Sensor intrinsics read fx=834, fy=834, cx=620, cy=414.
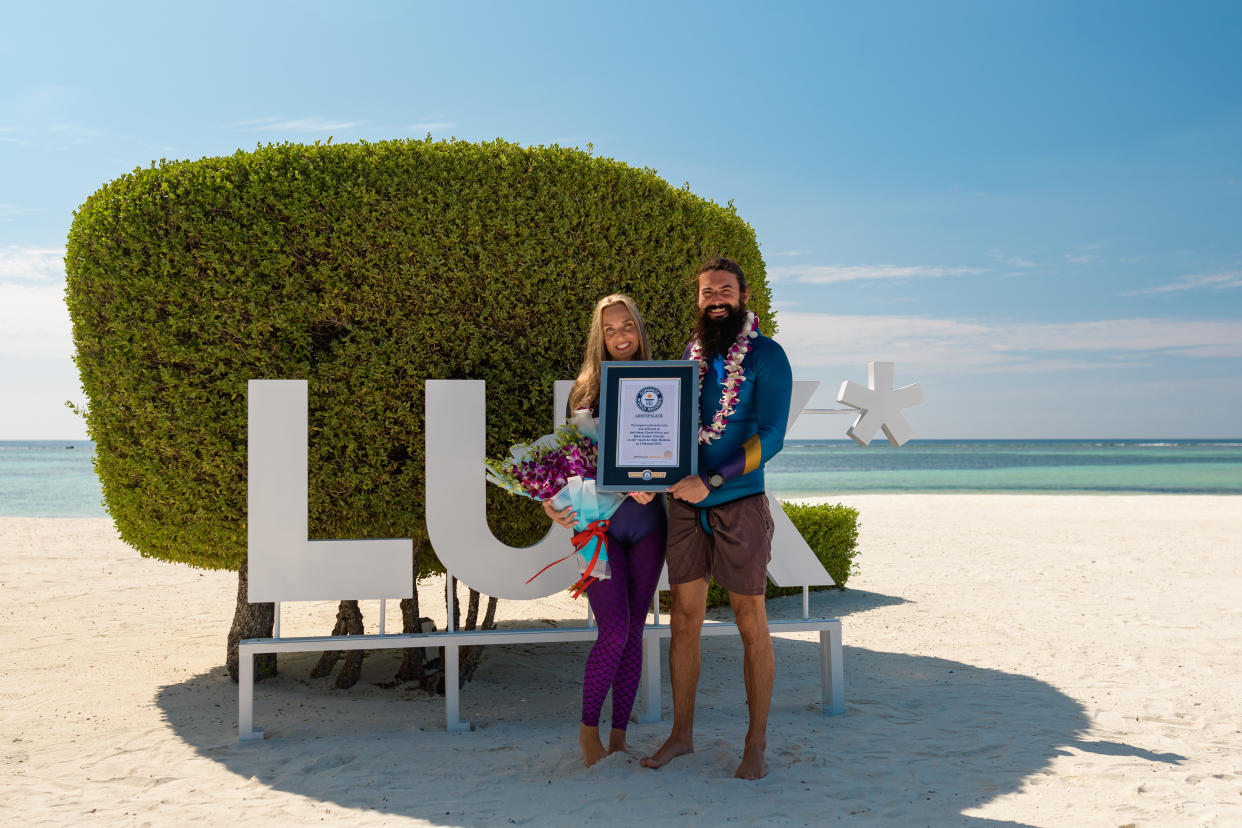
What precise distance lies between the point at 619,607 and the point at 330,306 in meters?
2.68

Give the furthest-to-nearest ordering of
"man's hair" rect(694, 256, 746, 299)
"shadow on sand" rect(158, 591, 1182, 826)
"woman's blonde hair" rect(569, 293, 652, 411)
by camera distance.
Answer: "woman's blonde hair" rect(569, 293, 652, 411), "man's hair" rect(694, 256, 746, 299), "shadow on sand" rect(158, 591, 1182, 826)

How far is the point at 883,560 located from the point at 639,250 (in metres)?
8.39

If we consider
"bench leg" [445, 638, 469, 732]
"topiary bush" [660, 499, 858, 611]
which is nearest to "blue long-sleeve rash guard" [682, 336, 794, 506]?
"bench leg" [445, 638, 469, 732]

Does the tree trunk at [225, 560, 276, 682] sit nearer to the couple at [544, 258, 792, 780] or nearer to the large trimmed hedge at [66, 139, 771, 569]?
the large trimmed hedge at [66, 139, 771, 569]

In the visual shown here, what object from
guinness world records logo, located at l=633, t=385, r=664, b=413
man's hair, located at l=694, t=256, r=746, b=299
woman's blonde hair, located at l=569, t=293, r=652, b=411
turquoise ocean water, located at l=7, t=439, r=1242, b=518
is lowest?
turquoise ocean water, located at l=7, t=439, r=1242, b=518

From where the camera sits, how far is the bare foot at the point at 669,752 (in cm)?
423

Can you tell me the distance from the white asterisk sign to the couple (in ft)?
8.12

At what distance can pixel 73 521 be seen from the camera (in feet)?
59.7

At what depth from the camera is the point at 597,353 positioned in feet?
14.8

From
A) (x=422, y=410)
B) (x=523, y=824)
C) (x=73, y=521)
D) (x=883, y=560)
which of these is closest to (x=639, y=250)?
(x=422, y=410)

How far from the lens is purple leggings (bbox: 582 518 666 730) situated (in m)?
4.25

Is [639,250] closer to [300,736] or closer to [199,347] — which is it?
[199,347]

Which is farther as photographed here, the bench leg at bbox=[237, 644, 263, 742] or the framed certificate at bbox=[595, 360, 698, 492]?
the bench leg at bbox=[237, 644, 263, 742]

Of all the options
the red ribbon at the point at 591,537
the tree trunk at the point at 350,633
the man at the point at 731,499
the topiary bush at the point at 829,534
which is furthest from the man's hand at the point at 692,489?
the topiary bush at the point at 829,534
